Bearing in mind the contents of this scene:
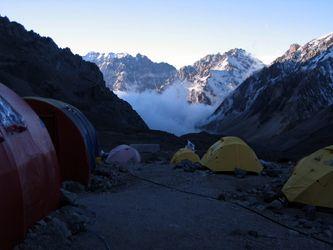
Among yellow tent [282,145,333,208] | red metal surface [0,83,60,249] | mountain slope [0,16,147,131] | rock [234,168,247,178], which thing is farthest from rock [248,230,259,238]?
mountain slope [0,16,147,131]

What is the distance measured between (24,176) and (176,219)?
4.49m

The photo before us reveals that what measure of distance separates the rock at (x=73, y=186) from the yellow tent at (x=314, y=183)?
5635 mm

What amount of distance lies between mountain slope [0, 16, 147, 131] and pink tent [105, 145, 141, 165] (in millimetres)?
51656

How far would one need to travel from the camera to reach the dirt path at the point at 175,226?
10797 mm

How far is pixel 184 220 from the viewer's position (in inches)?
511

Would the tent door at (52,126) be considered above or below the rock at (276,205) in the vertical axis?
above

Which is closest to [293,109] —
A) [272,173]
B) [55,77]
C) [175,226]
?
[55,77]

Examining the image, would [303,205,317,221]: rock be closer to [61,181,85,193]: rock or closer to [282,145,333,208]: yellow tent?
[282,145,333,208]: yellow tent

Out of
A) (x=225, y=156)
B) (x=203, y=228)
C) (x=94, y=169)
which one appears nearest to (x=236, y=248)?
(x=203, y=228)

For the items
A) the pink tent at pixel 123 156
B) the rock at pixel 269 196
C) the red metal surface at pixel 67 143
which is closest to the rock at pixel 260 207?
the rock at pixel 269 196

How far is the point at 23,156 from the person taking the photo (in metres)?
9.80

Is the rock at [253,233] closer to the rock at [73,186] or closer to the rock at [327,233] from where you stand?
the rock at [327,233]

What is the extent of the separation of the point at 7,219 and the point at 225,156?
50.9 ft

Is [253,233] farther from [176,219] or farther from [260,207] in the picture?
[260,207]
